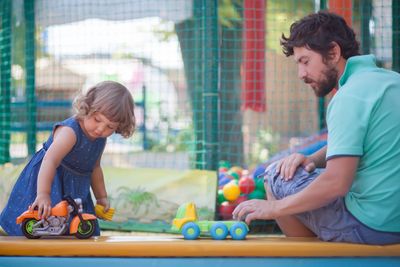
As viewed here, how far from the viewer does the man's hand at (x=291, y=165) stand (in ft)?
10.1

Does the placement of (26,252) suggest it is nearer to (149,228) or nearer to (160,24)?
(149,228)

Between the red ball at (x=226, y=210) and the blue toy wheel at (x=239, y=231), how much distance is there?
221 cm

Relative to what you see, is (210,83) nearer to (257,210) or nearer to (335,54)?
(335,54)

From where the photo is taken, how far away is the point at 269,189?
126 inches

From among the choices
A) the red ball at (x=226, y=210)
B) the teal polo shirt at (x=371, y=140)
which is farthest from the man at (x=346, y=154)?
the red ball at (x=226, y=210)

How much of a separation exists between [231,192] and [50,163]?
7.31 feet

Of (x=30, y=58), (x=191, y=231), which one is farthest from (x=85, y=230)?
(x=30, y=58)

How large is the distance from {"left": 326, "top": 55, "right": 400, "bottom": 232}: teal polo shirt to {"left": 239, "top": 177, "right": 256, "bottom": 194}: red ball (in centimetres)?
256

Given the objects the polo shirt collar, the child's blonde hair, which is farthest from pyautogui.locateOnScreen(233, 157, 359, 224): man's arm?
the child's blonde hair

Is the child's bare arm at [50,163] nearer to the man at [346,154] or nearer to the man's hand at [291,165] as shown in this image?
the man at [346,154]

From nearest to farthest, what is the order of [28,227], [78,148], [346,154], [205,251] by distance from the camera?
[346,154]
[205,251]
[28,227]
[78,148]

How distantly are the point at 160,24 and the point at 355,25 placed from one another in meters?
4.60

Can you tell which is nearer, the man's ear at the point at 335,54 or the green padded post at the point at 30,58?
the man's ear at the point at 335,54

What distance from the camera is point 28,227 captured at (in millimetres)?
3098
